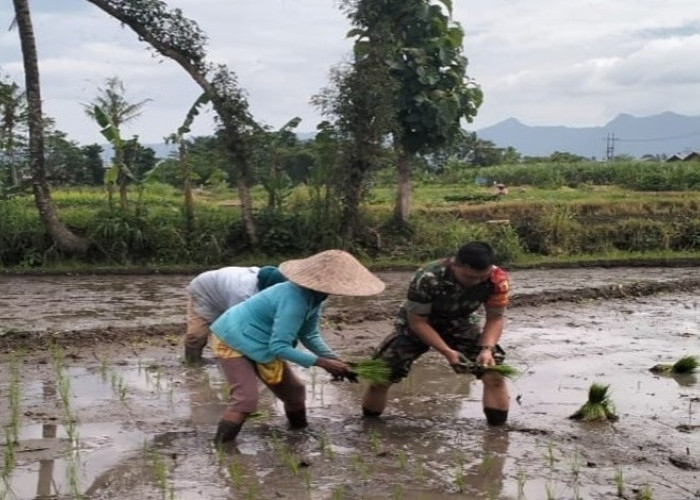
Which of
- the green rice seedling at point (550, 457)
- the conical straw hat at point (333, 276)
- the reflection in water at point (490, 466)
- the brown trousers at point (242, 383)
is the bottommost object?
the reflection in water at point (490, 466)

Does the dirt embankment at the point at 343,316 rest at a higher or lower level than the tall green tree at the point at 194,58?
lower

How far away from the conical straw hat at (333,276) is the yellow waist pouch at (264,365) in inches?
25.1

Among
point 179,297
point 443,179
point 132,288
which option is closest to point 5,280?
point 132,288

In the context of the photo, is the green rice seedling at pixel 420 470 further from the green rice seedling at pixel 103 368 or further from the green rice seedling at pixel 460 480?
the green rice seedling at pixel 103 368

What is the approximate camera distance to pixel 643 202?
1970 centimetres

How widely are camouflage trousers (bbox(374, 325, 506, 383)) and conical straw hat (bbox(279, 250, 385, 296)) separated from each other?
3.11ft

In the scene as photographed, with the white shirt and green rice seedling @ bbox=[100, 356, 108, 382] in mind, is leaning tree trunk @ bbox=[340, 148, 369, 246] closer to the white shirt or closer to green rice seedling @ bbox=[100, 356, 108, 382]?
green rice seedling @ bbox=[100, 356, 108, 382]

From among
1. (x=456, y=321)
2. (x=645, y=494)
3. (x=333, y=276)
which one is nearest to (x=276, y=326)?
(x=333, y=276)

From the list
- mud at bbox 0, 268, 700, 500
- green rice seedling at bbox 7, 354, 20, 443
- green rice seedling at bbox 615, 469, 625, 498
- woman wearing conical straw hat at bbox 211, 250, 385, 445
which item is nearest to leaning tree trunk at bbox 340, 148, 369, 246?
mud at bbox 0, 268, 700, 500

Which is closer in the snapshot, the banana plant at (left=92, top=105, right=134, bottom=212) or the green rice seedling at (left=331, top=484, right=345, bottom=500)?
the green rice seedling at (left=331, top=484, right=345, bottom=500)

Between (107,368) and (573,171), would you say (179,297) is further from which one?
(573,171)

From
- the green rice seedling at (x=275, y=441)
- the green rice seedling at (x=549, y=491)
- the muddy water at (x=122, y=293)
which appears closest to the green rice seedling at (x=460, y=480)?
the green rice seedling at (x=549, y=491)

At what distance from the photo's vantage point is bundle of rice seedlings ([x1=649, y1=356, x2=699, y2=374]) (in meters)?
7.71

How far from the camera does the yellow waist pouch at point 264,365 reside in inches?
215
